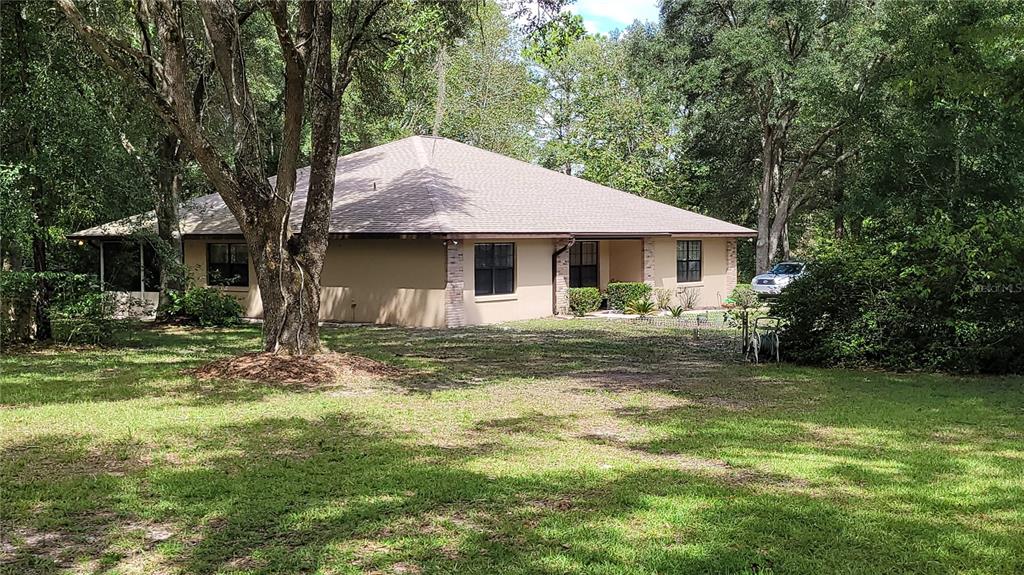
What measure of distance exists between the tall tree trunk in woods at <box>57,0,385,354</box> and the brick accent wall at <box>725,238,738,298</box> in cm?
1944

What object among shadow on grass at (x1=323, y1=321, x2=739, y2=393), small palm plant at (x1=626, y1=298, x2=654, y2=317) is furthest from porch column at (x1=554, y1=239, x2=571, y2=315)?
shadow on grass at (x1=323, y1=321, x2=739, y2=393)

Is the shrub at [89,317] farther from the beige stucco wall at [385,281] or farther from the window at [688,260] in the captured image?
the window at [688,260]

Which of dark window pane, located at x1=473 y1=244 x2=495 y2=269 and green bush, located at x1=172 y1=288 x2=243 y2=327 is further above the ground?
dark window pane, located at x1=473 y1=244 x2=495 y2=269

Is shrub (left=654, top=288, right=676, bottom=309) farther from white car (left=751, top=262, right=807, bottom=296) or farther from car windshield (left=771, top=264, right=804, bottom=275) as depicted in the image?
car windshield (left=771, top=264, right=804, bottom=275)

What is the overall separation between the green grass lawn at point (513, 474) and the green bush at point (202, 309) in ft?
31.1

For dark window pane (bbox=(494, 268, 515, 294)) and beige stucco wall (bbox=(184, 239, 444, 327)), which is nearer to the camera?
beige stucco wall (bbox=(184, 239, 444, 327))

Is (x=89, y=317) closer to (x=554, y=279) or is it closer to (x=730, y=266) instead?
(x=554, y=279)

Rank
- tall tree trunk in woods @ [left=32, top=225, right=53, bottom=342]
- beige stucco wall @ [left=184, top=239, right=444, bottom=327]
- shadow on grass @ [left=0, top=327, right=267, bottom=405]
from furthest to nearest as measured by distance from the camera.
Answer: beige stucco wall @ [left=184, top=239, right=444, bottom=327], tall tree trunk in woods @ [left=32, top=225, right=53, bottom=342], shadow on grass @ [left=0, top=327, right=267, bottom=405]

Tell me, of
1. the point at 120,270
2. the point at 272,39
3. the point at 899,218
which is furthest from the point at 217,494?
the point at 120,270

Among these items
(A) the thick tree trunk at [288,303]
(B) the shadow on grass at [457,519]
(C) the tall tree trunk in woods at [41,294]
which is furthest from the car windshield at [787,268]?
(B) the shadow on grass at [457,519]

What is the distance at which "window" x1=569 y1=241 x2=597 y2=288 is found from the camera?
27.1 metres

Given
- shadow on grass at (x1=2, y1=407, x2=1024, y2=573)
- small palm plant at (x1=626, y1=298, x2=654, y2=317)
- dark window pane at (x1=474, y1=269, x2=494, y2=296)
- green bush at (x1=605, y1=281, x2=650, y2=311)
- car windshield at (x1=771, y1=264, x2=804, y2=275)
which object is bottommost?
shadow on grass at (x1=2, y1=407, x2=1024, y2=573)

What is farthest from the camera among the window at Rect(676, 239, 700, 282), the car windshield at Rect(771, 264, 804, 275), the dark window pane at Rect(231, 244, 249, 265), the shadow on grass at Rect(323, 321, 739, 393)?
the car windshield at Rect(771, 264, 804, 275)

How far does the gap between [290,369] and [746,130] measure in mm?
31719
